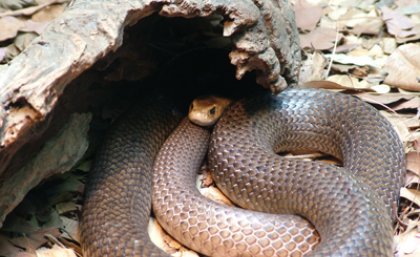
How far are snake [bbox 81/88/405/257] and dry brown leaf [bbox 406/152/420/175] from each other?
0.07 metres

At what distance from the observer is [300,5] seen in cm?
447

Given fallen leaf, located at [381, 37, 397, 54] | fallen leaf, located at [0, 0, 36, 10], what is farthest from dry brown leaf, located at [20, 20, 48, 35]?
fallen leaf, located at [381, 37, 397, 54]

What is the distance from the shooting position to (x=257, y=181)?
3025 millimetres

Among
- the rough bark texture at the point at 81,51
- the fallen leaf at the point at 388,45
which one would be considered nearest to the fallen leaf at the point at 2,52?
the rough bark texture at the point at 81,51

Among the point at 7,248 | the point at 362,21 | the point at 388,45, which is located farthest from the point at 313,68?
the point at 7,248

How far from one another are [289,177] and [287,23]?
0.81m

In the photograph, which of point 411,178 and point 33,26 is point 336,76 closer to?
point 411,178

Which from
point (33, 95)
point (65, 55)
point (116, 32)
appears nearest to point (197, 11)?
point (116, 32)

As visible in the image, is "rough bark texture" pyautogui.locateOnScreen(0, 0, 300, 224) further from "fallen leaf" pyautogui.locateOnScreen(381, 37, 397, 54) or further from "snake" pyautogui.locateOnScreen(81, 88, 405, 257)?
"fallen leaf" pyautogui.locateOnScreen(381, 37, 397, 54)

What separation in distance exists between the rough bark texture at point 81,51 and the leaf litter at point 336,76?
32cm

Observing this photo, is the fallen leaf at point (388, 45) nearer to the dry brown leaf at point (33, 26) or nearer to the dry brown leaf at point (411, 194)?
the dry brown leaf at point (411, 194)

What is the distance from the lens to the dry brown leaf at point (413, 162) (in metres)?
3.15

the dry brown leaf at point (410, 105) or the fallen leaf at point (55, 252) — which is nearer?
the fallen leaf at point (55, 252)

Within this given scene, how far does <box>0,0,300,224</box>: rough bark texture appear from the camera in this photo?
6.88 ft
